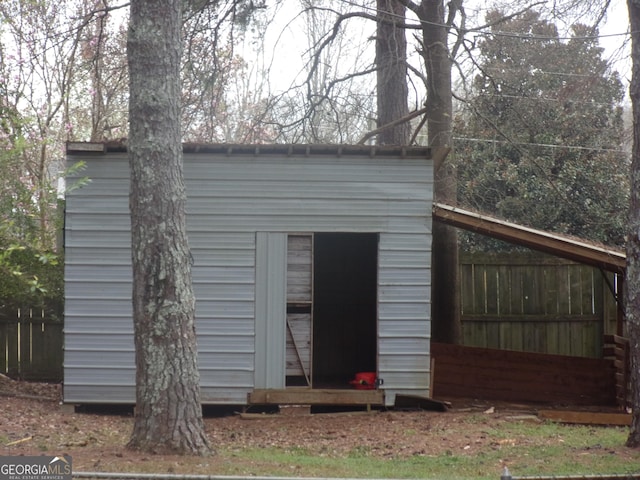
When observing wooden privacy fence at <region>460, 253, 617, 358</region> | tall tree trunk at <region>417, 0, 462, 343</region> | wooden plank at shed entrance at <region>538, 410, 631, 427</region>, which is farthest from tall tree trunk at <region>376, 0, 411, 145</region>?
wooden plank at shed entrance at <region>538, 410, 631, 427</region>

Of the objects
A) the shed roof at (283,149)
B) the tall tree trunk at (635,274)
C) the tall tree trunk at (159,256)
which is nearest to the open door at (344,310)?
the shed roof at (283,149)

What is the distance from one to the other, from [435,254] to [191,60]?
5282mm

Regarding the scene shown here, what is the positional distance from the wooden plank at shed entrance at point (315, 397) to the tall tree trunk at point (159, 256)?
3768 millimetres

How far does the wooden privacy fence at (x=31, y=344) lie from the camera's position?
15.7 m

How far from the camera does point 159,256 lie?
332 inches

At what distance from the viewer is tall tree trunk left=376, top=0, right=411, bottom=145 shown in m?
16.2

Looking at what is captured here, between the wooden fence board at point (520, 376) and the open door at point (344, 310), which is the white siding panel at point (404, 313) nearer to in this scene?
the wooden fence board at point (520, 376)

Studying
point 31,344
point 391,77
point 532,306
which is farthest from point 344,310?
point 31,344

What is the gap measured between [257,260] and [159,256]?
13.2 ft

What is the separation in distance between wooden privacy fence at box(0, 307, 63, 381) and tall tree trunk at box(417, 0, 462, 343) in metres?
6.55

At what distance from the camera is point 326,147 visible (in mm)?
12258

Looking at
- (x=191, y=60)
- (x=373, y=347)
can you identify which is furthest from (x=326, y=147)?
(x=373, y=347)

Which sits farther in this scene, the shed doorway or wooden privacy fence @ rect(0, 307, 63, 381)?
the shed doorway

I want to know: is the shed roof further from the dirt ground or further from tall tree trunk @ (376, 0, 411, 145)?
tall tree trunk @ (376, 0, 411, 145)
